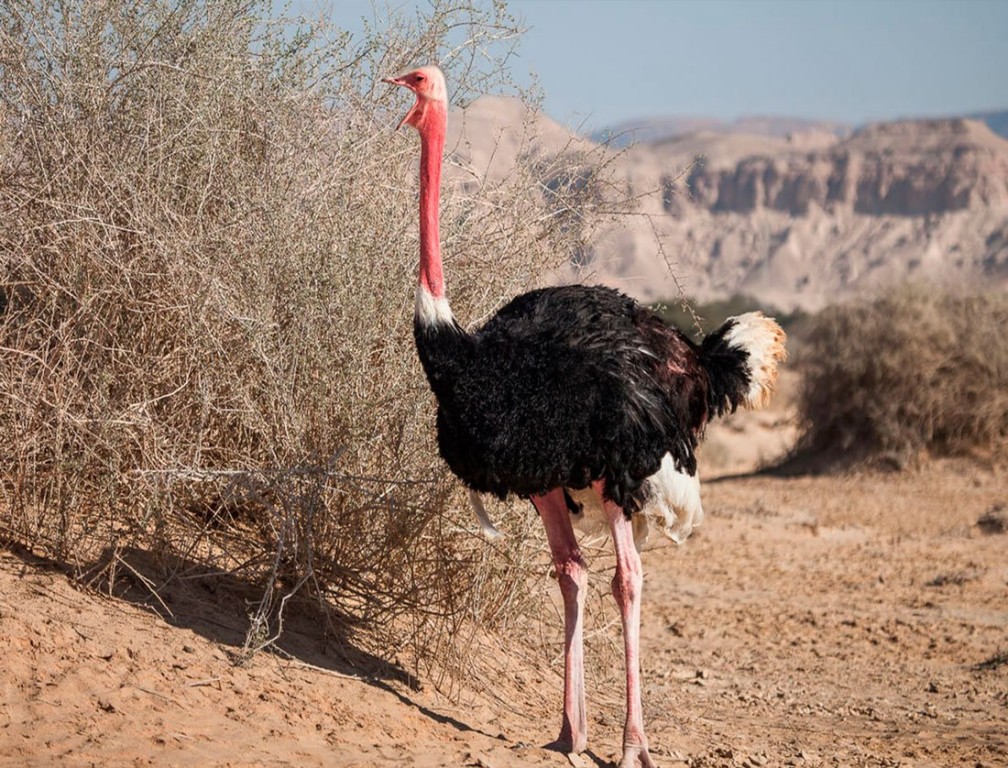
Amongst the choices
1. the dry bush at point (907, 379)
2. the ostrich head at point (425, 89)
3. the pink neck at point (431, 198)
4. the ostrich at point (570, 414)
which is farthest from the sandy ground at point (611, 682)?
the dry bush at point (907, 379)

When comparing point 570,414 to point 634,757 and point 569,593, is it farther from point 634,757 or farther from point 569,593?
point 634,757

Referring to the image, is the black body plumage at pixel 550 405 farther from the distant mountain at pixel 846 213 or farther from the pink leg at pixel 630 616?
the distant mountain at pixel 846 213

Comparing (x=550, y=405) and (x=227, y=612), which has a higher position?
(x=550, y=405)

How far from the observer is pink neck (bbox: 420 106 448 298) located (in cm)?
483

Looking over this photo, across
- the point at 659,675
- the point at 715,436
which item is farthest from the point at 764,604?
the point at 715,436

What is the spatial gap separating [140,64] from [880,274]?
209ft

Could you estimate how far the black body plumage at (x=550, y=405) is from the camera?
468 centimetres

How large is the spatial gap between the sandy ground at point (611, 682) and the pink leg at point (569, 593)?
175 millimetres

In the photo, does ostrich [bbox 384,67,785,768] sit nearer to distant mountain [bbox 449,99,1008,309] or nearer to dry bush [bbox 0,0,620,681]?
dry bush [bbox 0,0,620,681]

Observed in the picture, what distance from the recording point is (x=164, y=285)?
5414mm

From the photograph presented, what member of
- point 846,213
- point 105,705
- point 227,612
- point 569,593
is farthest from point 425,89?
point 846,213

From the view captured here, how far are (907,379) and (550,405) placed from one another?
33.9 ft

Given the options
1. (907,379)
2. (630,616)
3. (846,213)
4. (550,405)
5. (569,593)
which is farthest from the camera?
(846,213)

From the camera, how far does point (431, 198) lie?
16.3 feet
